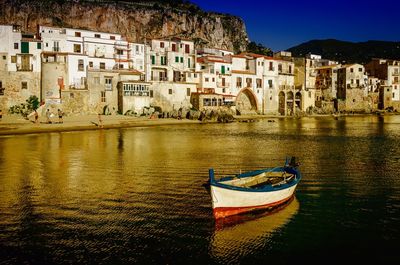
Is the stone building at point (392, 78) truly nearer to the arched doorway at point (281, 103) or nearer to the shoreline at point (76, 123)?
the arched doorway at point (281, 103)

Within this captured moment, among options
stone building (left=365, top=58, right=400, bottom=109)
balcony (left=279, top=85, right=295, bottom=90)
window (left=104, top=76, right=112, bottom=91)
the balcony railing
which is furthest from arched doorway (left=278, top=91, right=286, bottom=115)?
window (left=104, top=76, right=112, bottom=91)

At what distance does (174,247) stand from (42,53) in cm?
6211

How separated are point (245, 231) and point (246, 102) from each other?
82.9 m

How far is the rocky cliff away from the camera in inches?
4756

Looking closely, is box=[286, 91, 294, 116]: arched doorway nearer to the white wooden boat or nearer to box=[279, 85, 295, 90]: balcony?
box=[279, 85, 295, 90]: balcony

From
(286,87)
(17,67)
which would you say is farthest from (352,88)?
(17,67)

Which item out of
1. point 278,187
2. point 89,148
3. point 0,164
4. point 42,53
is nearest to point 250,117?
point 42,53

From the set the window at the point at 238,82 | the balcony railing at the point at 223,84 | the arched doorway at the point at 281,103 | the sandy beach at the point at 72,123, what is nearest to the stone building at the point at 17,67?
the sandy beach at the point at 72,123

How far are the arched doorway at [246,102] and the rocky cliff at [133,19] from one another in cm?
4618

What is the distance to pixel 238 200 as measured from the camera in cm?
1639

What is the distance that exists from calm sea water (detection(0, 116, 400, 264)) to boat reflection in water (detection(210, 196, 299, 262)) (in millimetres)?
40

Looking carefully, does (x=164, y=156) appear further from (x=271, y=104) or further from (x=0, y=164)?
(x=271, y=104)

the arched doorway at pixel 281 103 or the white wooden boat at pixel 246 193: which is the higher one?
the arched doorway at pixel 281 103

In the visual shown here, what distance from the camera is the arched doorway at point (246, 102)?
94.4m
